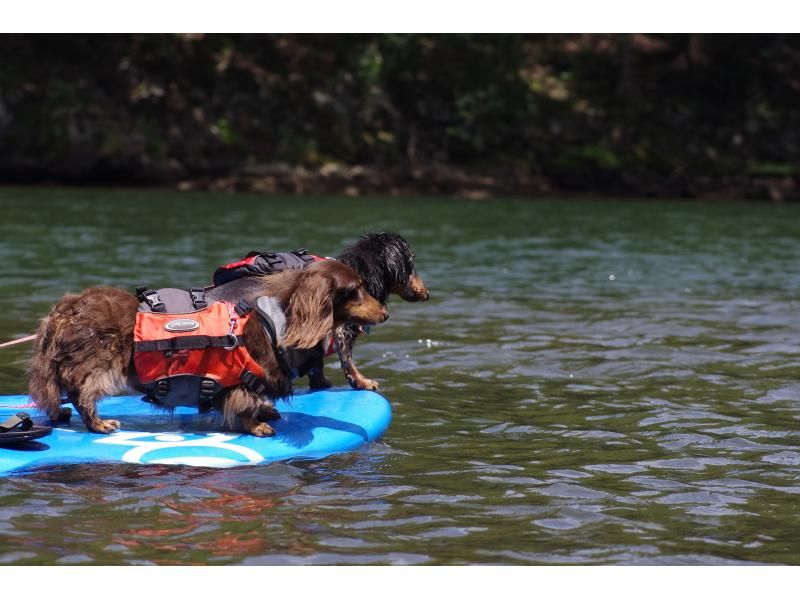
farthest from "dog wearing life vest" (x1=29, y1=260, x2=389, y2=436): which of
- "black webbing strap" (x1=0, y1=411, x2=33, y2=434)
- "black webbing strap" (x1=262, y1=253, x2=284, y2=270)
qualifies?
"black webbing strap" (x1=262, y1=253, x2=284, y2=270)

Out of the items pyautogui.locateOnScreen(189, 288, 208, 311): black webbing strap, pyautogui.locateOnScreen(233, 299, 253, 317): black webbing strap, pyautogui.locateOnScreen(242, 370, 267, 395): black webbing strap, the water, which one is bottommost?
the water

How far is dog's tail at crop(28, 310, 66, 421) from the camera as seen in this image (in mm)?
6906

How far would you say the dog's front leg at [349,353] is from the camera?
8.30 meters

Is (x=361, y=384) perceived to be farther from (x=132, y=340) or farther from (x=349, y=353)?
(x=132, y=340)

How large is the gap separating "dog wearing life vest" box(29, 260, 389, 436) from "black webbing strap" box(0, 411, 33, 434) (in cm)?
29

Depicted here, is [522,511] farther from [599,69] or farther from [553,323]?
[599,69]

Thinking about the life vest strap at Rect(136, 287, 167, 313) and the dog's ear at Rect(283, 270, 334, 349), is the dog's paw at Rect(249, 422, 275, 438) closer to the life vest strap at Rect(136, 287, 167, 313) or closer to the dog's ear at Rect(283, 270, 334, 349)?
the dog's ear at Rect(283, 270, 334, 349)

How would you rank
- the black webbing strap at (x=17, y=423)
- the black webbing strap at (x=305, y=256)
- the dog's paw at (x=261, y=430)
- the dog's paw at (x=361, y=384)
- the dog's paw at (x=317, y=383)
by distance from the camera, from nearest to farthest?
1. the black webbing strap at (x=17, y=423)
2. the dog's paw at (x=261, y=430)
3. the black webbing strap at (x=305, y=256)
4. the dog's paw at (x=361, y=384)
5. the dog's paw at (x=317, y=383)

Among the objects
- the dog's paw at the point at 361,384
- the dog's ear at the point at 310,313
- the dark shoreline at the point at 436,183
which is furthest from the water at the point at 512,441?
the dark shoreline at the point at 436,183

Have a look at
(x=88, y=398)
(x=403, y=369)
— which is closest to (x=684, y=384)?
(x=403, y=369)

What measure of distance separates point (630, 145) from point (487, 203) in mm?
8199

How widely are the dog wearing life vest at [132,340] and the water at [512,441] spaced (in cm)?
55

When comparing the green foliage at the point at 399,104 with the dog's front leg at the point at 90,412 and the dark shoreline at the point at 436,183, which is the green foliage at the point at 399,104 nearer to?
the dark shoreline at the point at 436,183

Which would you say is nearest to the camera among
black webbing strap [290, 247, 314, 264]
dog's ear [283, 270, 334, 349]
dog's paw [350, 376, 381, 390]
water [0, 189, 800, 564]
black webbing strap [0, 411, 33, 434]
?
water [0, 189, 800, 564]
